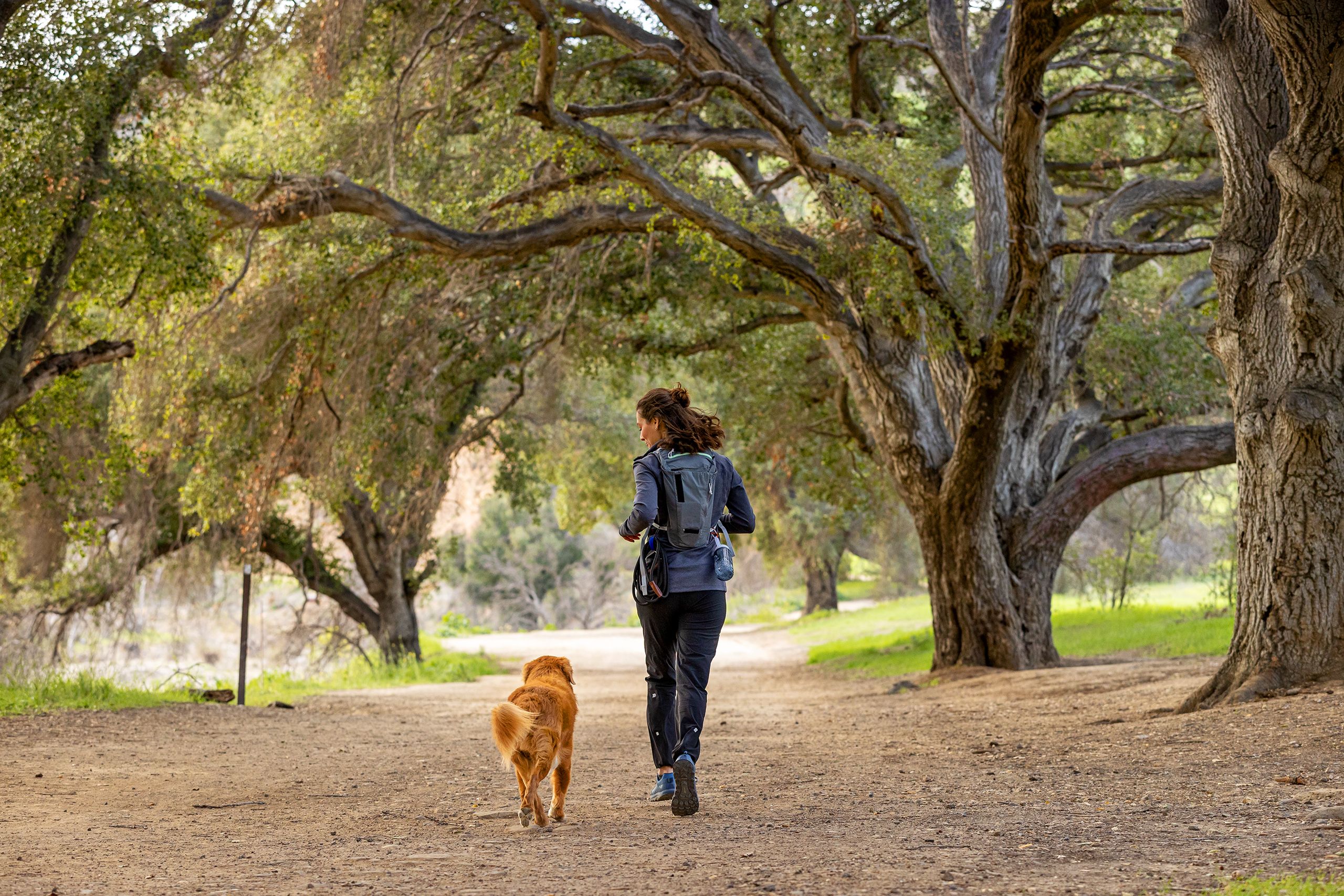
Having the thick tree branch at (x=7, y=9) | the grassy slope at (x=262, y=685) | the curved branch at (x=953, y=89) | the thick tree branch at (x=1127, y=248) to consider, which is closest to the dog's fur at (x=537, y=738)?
the thick tree branch at (x=1127, y=248)

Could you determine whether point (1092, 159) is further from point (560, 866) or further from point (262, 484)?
point (560, 866)

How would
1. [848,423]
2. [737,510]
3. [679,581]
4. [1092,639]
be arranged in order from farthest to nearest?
[1092,639] < [848,423] < [737,510] < [679,581]

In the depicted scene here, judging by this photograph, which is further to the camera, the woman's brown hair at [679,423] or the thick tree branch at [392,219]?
the thick tree branch at [392,219]

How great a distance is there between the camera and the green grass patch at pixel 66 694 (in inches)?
417

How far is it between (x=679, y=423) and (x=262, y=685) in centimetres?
1295

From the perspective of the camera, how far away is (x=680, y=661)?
231 inches

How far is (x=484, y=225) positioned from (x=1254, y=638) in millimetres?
8764

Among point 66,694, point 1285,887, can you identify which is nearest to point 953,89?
point 1285,887

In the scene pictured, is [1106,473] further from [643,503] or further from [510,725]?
[510,725]

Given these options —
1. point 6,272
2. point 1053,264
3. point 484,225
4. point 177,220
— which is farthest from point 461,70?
point 1053,264

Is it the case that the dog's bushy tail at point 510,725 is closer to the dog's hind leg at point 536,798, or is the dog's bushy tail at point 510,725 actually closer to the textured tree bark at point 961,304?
the dog's hind leg at point 536,798

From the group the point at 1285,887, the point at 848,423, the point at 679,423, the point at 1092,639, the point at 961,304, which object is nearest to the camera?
the point at 1285,887

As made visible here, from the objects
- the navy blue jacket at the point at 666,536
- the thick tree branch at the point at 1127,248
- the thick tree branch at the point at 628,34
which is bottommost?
the navy blue jacket at the point at 666,536

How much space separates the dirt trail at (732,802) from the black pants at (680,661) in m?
0.39
